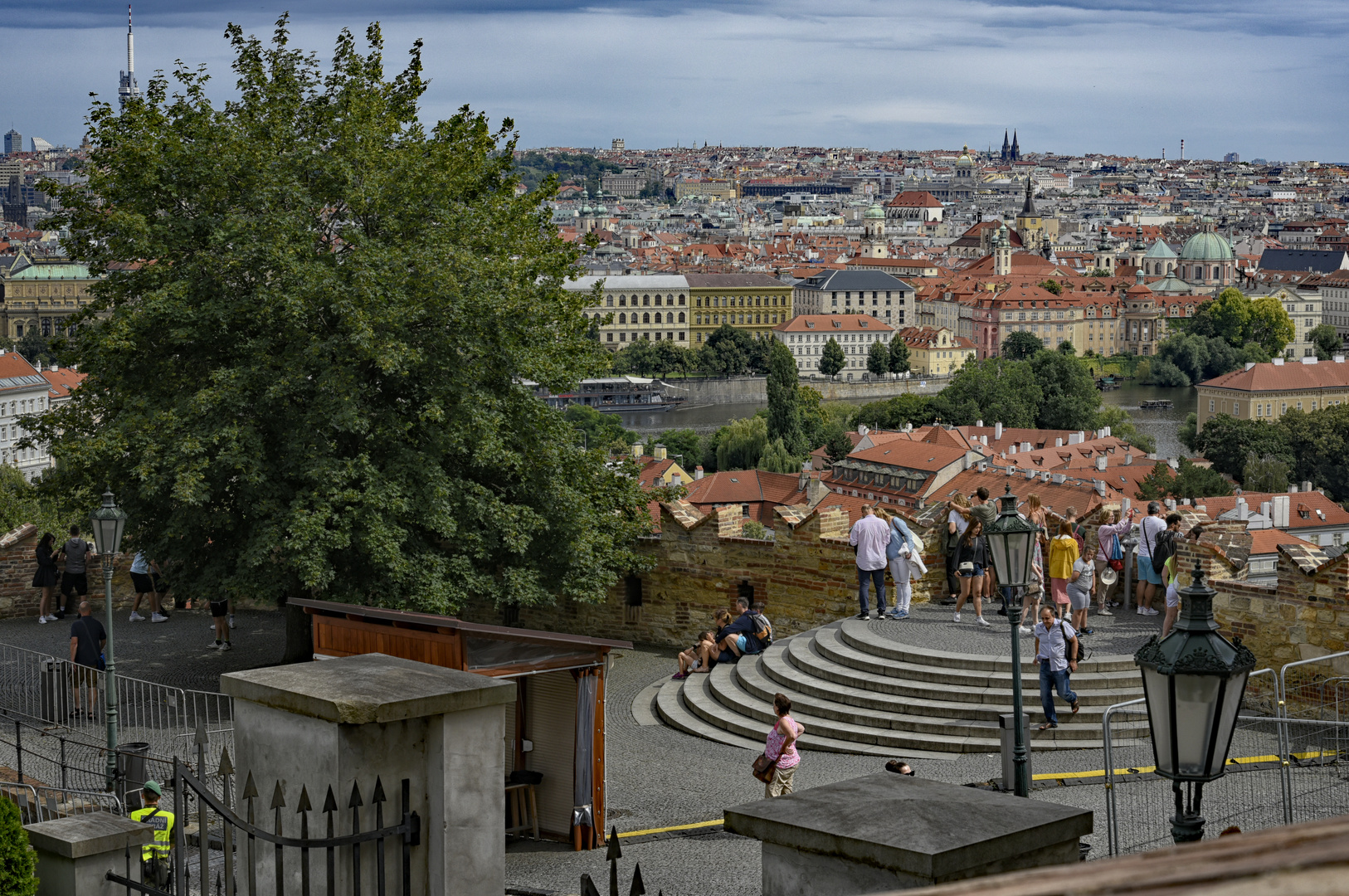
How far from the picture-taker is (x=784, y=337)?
119m

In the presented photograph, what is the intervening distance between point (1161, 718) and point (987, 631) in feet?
22.7

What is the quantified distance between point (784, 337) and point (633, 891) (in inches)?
4508

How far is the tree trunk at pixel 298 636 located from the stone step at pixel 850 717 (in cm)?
263

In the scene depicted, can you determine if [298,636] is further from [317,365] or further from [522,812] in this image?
[522,812]

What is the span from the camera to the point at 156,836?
5957mm

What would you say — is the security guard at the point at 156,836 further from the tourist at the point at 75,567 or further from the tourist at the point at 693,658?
the tourist at the point at 75,567

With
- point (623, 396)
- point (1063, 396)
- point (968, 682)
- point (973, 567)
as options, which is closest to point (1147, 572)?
point (973, 567)

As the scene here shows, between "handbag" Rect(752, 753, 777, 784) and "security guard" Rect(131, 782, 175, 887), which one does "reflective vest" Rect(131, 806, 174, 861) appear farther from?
"handbag" Rect(752, 753, 777, 784)

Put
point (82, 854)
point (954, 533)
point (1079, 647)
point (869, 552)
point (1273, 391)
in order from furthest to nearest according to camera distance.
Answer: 1. point (1273, 391)
2. point (954, 533)
3. point (869, 552)
4. point (1079, 647)
5. point (82, 854)

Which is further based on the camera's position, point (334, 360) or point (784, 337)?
point (784, 337)

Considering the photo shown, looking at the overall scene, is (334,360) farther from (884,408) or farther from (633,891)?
(884,408)

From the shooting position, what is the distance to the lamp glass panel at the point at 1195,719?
3.63 metres

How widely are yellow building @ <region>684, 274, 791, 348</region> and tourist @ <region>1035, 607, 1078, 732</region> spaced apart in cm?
11841

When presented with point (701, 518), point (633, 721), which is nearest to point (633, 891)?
point (633, 721)
